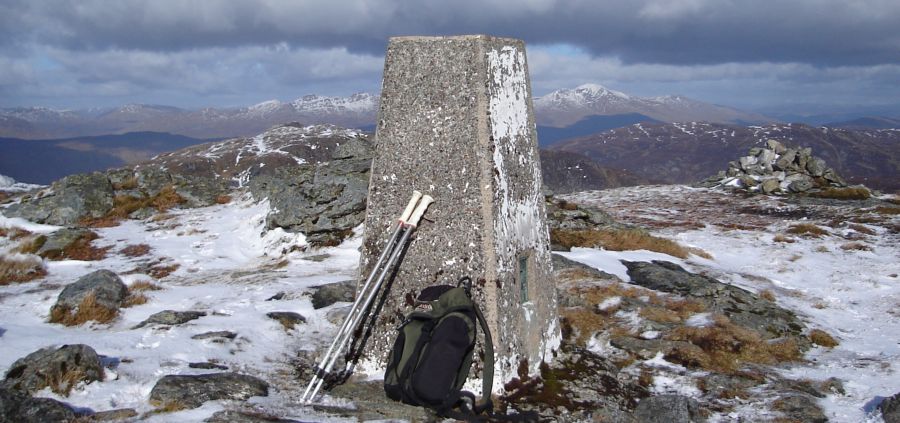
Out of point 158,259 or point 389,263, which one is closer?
point 389,263

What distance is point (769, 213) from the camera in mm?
→ 33781

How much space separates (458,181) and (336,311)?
469 centimetres

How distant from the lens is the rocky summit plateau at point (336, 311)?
6.67 meters

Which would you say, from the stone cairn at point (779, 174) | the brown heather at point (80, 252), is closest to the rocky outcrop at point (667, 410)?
the brown heather at point (80, 252)

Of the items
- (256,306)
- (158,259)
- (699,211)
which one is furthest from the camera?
(699,211)

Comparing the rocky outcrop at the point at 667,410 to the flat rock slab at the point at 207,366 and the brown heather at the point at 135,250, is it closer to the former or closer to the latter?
the flat rock slab at the point at 207,366

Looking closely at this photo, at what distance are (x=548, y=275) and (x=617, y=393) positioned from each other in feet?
6.24

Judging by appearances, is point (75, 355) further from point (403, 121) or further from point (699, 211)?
point (699, 211)

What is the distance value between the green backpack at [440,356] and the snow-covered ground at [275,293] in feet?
3.41

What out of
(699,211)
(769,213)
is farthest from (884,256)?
(699,211)

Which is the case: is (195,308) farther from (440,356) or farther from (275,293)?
(440,356)

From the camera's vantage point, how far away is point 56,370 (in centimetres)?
629

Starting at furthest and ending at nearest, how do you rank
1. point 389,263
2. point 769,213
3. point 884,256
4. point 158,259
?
point 769,213
point 884,256
point 158,259
point 389,263

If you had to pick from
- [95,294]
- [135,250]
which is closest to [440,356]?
[95,294]
